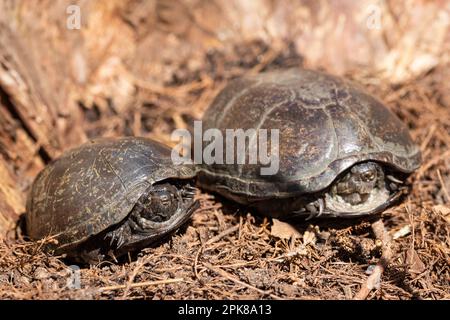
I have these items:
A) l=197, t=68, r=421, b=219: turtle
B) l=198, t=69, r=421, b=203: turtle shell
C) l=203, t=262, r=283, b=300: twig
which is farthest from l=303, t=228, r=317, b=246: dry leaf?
l=203, t=262, r=283, b=300: twig

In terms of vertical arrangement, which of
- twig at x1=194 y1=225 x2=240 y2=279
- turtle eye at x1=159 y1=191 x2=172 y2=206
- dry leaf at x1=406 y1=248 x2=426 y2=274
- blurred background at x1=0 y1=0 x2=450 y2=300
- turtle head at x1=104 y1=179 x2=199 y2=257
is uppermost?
blurred background at x1=0 y1=0 x2=450 y2=300

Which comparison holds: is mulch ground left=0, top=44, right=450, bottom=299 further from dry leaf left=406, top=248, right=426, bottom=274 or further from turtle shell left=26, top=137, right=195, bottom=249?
turtle shell left=26, top=137, right=195, bottom=249

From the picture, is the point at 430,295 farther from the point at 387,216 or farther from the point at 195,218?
the point at 195,218

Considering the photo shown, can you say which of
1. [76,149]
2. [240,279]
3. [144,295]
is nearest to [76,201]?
[76,149]

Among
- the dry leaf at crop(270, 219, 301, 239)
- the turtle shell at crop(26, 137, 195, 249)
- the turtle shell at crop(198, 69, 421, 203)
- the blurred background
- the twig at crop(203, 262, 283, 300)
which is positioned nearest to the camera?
the twig at crop(203, 262, 283, 300)

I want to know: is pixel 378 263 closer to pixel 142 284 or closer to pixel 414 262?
pixel 414 262

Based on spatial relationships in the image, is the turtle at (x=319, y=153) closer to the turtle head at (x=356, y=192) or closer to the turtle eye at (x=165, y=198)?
the turtle head at (x=356, y=192)

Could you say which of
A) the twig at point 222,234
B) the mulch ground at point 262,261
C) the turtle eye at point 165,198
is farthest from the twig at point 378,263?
the turtle eye at point 165,198

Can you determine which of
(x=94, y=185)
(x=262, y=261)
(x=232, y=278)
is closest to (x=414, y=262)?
(x=262, y=261)
